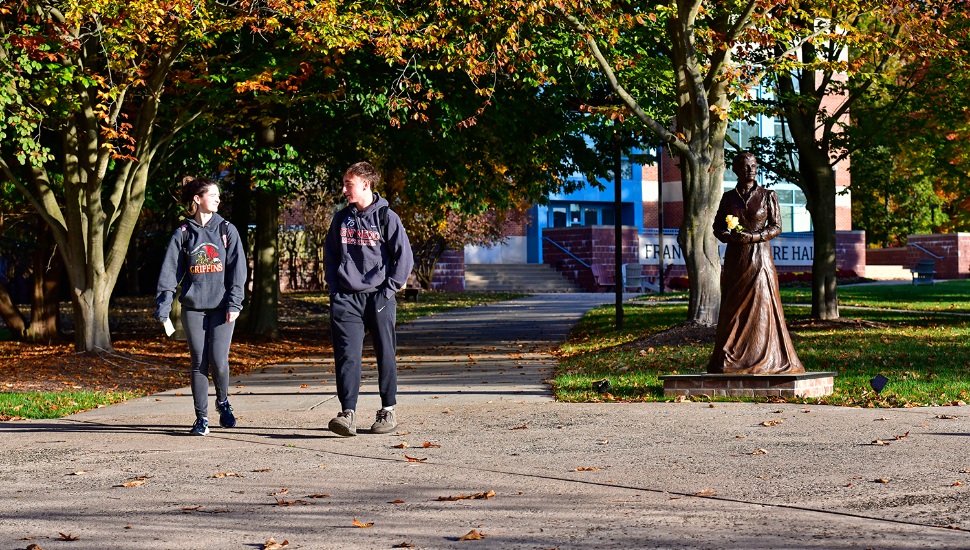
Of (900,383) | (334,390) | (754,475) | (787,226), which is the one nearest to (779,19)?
(900,383)

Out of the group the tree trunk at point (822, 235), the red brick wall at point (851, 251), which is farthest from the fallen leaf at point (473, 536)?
the red brick wall at point (851, 251)

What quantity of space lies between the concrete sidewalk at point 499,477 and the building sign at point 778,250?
38114 mm

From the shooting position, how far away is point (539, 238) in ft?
190

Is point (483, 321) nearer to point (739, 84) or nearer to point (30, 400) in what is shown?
point (739, 84)

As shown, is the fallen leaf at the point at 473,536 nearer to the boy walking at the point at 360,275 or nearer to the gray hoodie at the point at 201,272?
the boy walking at the point at 360,275

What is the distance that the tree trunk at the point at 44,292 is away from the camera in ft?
69.2

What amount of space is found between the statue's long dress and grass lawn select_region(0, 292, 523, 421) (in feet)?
19.7

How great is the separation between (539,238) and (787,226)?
446 inches

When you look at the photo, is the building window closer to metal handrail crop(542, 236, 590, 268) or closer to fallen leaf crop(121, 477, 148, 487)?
metal handrail crop(542, 236, 590, 268)

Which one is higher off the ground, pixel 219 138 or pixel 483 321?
pixel 219 138

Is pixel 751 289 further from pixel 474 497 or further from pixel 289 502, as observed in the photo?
pixel 289 502

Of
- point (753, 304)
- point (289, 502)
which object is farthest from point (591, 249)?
point (289, 502)

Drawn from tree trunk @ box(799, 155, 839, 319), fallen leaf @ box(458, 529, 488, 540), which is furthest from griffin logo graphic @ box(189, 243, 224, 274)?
tree trunk @ box(799, 155, 839, 319)

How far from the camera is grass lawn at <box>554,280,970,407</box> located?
11.3 meters
